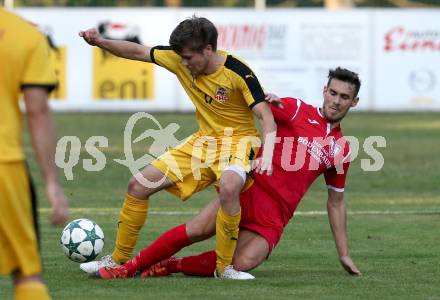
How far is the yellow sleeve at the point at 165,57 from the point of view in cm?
796

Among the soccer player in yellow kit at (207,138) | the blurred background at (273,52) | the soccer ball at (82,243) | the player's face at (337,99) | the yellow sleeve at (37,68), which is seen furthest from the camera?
the blurred background at (273,52)

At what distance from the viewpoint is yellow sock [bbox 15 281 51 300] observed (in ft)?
15.4

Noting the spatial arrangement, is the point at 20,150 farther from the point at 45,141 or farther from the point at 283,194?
the point at 283,194

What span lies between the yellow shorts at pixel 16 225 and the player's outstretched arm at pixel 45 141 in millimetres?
103

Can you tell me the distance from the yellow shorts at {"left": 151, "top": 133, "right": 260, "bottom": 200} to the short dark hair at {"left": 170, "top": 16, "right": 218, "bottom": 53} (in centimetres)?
74

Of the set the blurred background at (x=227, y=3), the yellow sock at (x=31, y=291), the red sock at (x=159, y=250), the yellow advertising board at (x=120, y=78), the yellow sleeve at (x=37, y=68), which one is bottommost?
the yellow advertising board at (x=120, y=78)

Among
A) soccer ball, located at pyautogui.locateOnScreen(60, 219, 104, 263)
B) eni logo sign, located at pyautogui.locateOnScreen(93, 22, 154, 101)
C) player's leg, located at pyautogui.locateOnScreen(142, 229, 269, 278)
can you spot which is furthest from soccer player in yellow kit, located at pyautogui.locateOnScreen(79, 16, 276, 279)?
eni logo sign, located at pyautogui.locateOnScreen(93, 22, 154, 101)

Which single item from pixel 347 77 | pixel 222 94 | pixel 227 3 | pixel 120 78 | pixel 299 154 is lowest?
pixel 120 78

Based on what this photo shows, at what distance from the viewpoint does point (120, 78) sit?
2689 cm

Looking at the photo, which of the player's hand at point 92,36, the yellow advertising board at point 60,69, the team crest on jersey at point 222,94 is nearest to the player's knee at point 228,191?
the team crest on jersey at point 222,94

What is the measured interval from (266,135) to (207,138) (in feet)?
2.11

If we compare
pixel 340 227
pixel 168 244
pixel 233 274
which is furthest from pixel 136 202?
pixel 340 227

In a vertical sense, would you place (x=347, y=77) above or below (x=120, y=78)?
above

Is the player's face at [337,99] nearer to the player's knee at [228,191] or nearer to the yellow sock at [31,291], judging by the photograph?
the player's knee at [228,191]
